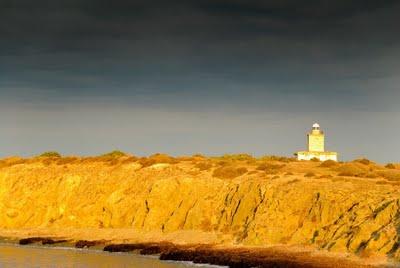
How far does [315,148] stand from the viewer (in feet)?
314

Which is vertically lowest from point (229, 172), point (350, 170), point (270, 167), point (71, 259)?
point (71, 259)

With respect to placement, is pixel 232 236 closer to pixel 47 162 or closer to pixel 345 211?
pixel 345 211

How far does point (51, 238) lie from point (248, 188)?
1857 centimetres

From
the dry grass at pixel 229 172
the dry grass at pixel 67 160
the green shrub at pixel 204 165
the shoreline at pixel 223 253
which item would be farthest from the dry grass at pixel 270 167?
the dry grass at pixel 67 160

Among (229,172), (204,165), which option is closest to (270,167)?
(229,172)

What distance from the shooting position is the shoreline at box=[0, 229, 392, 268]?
145ft

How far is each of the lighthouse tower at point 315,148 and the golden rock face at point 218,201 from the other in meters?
14.6

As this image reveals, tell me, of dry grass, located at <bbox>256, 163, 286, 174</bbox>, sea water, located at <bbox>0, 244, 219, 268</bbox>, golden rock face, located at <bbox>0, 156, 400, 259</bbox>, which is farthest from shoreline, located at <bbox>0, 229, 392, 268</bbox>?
dry grass, located at <bbox>256, 163, 286, 174</bbox>

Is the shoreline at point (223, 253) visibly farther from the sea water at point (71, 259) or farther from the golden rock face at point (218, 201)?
the golden rock face at point (218, 201)

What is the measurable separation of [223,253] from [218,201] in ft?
42.7

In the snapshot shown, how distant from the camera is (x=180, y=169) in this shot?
73.0 m

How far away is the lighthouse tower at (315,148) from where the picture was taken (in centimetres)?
9425

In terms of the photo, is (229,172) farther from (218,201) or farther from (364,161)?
(364,161)

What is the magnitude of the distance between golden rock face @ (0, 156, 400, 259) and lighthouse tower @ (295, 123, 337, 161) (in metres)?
14.6
